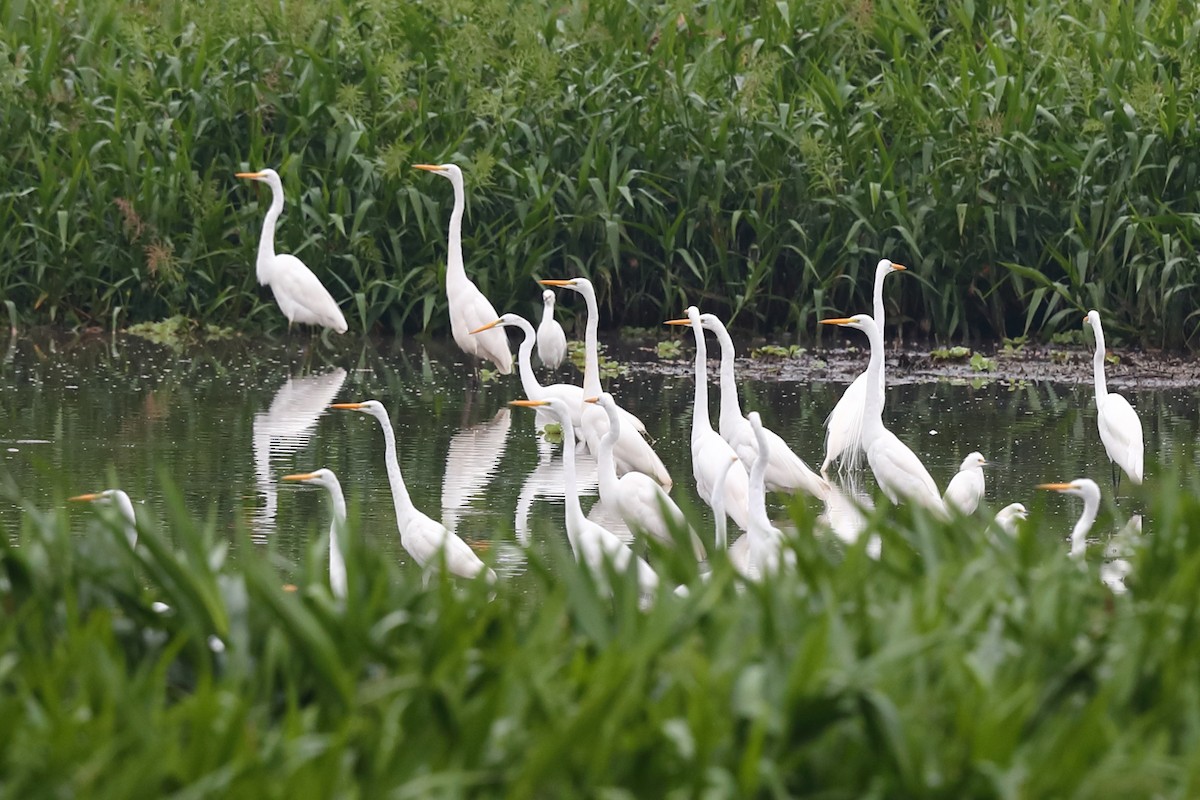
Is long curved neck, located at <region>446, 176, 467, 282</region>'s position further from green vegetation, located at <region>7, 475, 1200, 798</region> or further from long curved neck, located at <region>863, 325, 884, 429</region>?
green vegetation, located at <region>7, 475, 1200, 798</region>

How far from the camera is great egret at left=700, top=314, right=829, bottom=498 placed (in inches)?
306

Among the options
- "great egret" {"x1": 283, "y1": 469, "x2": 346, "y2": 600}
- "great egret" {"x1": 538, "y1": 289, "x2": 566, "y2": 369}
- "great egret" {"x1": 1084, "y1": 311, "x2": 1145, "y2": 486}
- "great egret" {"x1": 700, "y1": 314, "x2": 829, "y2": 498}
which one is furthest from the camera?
"great egret" {"x1": 538, "y1": 289, "x2": 566, "y2": 369}

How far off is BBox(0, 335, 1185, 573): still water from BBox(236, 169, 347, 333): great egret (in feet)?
1.09

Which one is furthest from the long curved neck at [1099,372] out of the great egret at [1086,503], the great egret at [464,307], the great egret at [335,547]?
the great egret at [464,307]

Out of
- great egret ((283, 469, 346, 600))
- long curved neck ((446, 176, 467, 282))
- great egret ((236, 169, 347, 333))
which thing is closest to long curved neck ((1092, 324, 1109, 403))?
great egret ((283, 469, 346, 600))

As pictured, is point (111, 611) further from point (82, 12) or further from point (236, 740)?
point (82, 12)

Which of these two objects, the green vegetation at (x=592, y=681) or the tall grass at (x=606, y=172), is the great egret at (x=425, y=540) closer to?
the green vegetation at (x=592, y=681)

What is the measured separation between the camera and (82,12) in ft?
47.2

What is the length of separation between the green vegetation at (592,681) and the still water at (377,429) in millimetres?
3151

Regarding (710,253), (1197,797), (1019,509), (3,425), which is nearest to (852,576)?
(1197,797)

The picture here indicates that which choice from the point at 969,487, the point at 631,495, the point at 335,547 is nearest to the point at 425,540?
the point at 335,547

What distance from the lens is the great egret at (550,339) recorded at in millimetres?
11211

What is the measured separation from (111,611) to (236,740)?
739mm

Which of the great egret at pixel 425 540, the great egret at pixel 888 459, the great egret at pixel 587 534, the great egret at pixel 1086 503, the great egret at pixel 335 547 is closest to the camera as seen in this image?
the great egret at pixel 587 534
